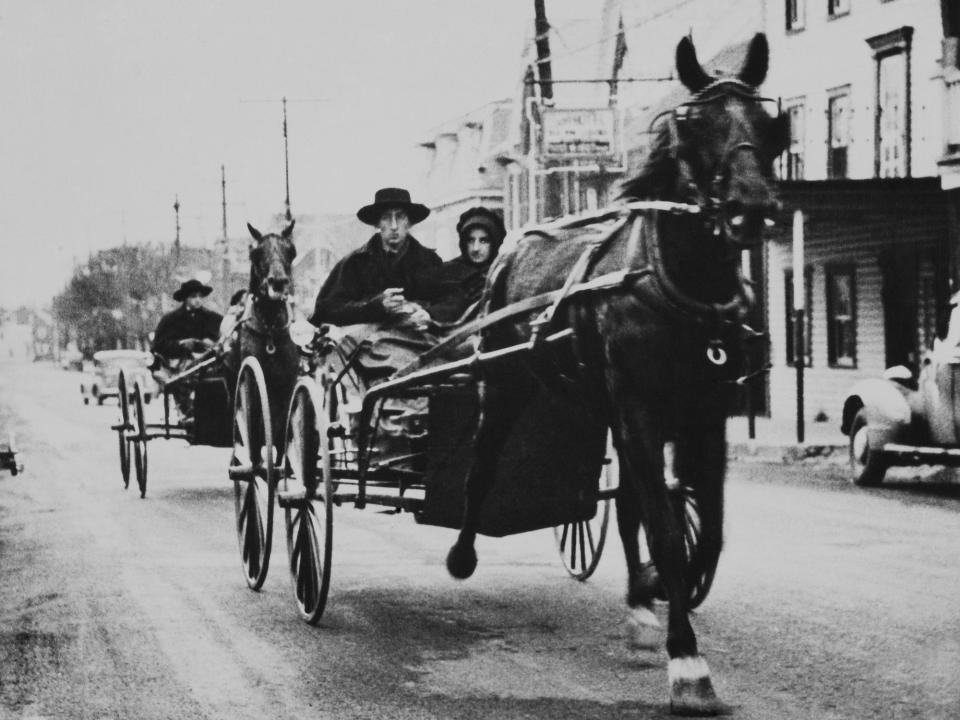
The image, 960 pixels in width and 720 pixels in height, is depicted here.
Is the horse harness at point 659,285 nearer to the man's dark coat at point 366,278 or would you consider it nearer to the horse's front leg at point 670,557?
the horse's front leg at point 670,557

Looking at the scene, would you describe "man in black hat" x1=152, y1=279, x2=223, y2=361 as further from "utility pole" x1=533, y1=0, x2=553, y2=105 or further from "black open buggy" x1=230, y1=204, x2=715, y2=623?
"utility pole" x1=533, y1=0, x2=553, y2=105

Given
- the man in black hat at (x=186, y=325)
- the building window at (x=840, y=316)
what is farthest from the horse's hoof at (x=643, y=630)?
the building window at (x=840, y=316)

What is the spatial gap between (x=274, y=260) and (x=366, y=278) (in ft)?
9.82

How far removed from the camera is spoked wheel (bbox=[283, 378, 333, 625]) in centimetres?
845

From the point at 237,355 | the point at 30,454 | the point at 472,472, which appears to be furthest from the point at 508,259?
the point at 30,454

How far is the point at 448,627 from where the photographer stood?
8453 millimetres

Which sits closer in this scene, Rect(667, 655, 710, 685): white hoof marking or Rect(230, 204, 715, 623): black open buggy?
Rect(667, 655, 710, 685): white hoof marking

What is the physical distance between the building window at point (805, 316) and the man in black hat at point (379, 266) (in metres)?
20.0

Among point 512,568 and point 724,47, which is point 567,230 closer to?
point 512,568

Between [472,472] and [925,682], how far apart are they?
272 cm

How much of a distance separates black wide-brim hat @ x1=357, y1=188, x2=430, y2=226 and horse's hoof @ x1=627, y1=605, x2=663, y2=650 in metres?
4.24

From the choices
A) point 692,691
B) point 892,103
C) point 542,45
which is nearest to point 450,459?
point 692,691

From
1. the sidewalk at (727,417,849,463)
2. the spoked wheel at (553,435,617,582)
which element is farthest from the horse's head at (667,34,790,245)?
the sidewalk at (727,417,849,463)

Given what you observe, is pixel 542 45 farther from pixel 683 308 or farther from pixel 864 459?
pixel 683 308
